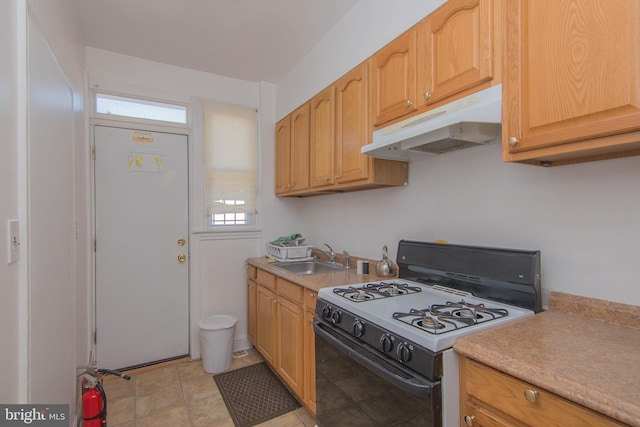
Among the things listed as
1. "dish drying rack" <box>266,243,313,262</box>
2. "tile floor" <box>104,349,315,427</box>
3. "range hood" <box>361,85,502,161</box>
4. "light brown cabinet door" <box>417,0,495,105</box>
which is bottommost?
"tile floor" <box>104,349,315,427</box>

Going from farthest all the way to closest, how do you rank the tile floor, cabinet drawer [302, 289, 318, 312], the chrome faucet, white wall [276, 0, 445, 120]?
the chrome faucet, the tile floor, cabinet drawer [302, 289, 318, 312], white wall [276, 0, 445, 120]

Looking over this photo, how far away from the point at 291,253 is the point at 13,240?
1.95 metres

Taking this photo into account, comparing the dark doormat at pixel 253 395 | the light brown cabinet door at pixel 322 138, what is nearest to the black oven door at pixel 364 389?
the dark doormat at pixel 253 395

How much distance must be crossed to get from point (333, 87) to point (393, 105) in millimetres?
706

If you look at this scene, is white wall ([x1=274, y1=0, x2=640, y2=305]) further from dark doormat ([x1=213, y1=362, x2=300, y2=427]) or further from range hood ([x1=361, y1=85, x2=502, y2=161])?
dark doormat ([x1=213, y1=362, x2=300, y2=427])

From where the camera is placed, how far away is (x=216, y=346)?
8.63 ft

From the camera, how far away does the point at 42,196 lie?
1344mm

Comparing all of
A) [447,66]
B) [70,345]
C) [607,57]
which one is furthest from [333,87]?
[70,345]

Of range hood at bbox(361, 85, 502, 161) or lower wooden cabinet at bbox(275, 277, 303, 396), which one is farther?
lower wooden cabinet at bbox(275, 277, 303, 396)

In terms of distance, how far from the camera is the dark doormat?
207cm

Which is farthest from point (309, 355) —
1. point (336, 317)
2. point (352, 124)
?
point (352, 124)

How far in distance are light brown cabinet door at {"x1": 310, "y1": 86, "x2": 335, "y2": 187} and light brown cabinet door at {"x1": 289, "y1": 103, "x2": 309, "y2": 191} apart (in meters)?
0.09

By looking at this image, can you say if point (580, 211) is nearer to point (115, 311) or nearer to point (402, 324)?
point (402, 324)

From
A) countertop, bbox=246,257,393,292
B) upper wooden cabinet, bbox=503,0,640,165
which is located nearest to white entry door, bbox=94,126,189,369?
countertop, bbox=246,257,393,292
